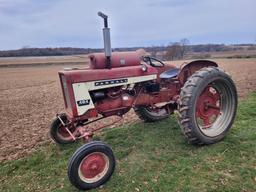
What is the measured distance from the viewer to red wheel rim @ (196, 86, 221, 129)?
15.1 feet

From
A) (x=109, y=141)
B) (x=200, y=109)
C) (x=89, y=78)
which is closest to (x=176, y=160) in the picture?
(x=200, y=109)

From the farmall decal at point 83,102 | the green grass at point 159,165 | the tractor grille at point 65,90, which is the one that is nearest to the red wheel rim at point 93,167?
the green grass at point 159,165

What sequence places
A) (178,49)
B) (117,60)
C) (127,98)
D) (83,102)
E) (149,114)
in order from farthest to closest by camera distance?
1. (178,49)
2. (149,114)
3. (127,98)
4. (117,60)
5. (83,102)

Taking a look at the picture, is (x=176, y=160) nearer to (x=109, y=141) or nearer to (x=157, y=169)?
(x=157, y=169)

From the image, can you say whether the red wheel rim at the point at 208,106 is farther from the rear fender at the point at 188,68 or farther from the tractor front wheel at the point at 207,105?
the rear fender at the point at 188,68

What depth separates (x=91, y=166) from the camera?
3.42 metres

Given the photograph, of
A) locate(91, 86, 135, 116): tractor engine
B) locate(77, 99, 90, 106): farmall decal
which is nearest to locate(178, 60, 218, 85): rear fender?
locate(91, 86, 135, 116): tractor engine

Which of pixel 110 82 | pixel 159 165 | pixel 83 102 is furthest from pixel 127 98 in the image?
pixel 159 165

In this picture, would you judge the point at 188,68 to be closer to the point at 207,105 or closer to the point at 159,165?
the point at 207,105

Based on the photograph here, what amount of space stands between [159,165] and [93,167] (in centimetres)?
106

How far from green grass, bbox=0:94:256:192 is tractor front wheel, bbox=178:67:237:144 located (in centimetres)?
23

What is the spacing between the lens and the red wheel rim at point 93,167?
11.1 feet

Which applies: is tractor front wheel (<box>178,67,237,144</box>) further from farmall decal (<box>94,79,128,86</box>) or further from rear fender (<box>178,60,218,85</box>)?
farmall decal (<box>94,79,128,86</box>)

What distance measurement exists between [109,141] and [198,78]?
79.5 inches
